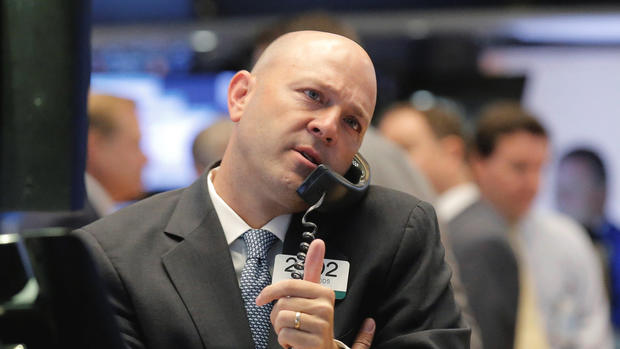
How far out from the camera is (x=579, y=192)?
21.5 feet

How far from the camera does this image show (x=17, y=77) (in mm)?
1268

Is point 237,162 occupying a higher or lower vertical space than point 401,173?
higher

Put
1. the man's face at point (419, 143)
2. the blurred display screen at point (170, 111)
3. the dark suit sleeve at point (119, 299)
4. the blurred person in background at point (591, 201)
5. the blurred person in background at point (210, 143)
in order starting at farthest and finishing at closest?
the blurred display screen at point (170, 111)
the blurred person in background at point (591, 201)
the man's face at point (419, 143)
the blurred person in background at point (210, 143)
the dark suit sleeve at point (119, 299)

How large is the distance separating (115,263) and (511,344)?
2.29 metres

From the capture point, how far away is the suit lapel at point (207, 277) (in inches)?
61.1

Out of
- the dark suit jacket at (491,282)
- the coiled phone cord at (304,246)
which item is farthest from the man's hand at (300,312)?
the dark suit jacket at (491,282)

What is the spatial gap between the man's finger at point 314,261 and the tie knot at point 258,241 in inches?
7.1

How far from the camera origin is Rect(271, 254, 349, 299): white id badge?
5.14 feet

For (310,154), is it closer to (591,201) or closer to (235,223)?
(235,223)

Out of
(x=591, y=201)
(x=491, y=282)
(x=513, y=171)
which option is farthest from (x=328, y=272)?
(x=591, y=201)

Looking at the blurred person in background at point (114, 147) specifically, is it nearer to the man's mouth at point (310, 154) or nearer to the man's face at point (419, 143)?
the man's face at point (419, 143)

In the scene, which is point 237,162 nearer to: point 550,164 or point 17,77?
point 17,77

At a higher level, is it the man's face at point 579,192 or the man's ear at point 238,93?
the man's ear at point 238,93

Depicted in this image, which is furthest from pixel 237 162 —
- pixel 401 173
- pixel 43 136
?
pixel 401 173
